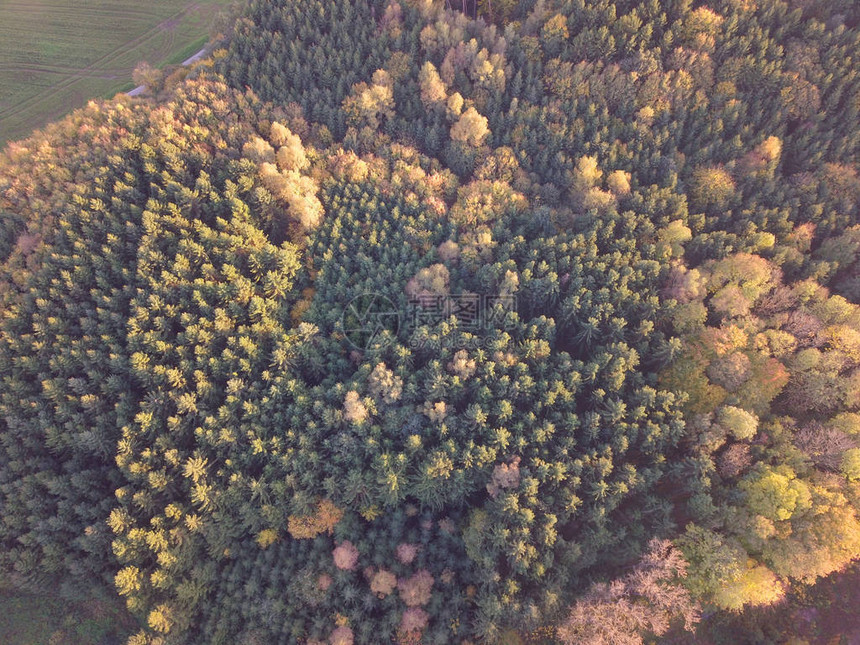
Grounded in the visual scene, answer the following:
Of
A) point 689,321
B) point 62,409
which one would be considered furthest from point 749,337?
point 62,409

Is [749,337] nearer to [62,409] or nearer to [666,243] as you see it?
[666,243]
